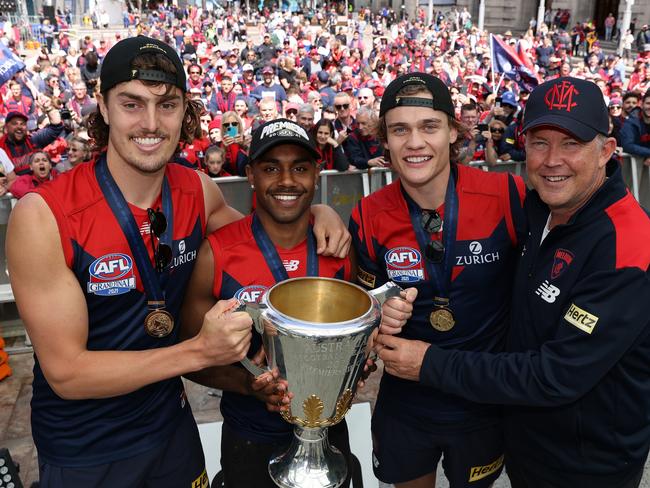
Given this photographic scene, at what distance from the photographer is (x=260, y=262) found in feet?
8.37

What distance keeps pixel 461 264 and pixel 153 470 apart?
1615 mm

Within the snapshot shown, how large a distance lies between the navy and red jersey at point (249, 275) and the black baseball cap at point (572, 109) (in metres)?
1.07

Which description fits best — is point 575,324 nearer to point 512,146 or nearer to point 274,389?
point 274,389

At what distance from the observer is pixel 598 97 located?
2.21m

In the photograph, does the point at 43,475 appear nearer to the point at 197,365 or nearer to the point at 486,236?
the point at 197,365

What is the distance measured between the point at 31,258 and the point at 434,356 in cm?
156

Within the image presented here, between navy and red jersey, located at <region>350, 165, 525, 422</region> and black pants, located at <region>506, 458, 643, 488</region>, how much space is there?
0.91 ft

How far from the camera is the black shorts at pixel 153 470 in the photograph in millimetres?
2346

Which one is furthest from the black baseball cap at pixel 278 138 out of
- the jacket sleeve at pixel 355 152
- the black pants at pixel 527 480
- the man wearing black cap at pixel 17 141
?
the man wearing black cap at pixel 17 141

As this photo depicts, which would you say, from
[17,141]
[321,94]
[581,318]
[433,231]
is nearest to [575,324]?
[581,318]

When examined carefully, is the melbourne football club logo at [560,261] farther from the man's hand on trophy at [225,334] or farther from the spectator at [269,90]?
the spectator at [269,90]

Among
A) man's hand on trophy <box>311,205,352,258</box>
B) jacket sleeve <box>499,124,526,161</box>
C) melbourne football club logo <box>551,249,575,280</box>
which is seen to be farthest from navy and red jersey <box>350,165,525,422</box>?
jacket sleeve <box>499,124,526,161</box>

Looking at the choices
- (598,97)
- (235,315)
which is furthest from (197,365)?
(598,97)

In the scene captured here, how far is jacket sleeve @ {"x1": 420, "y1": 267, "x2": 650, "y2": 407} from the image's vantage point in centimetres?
201
